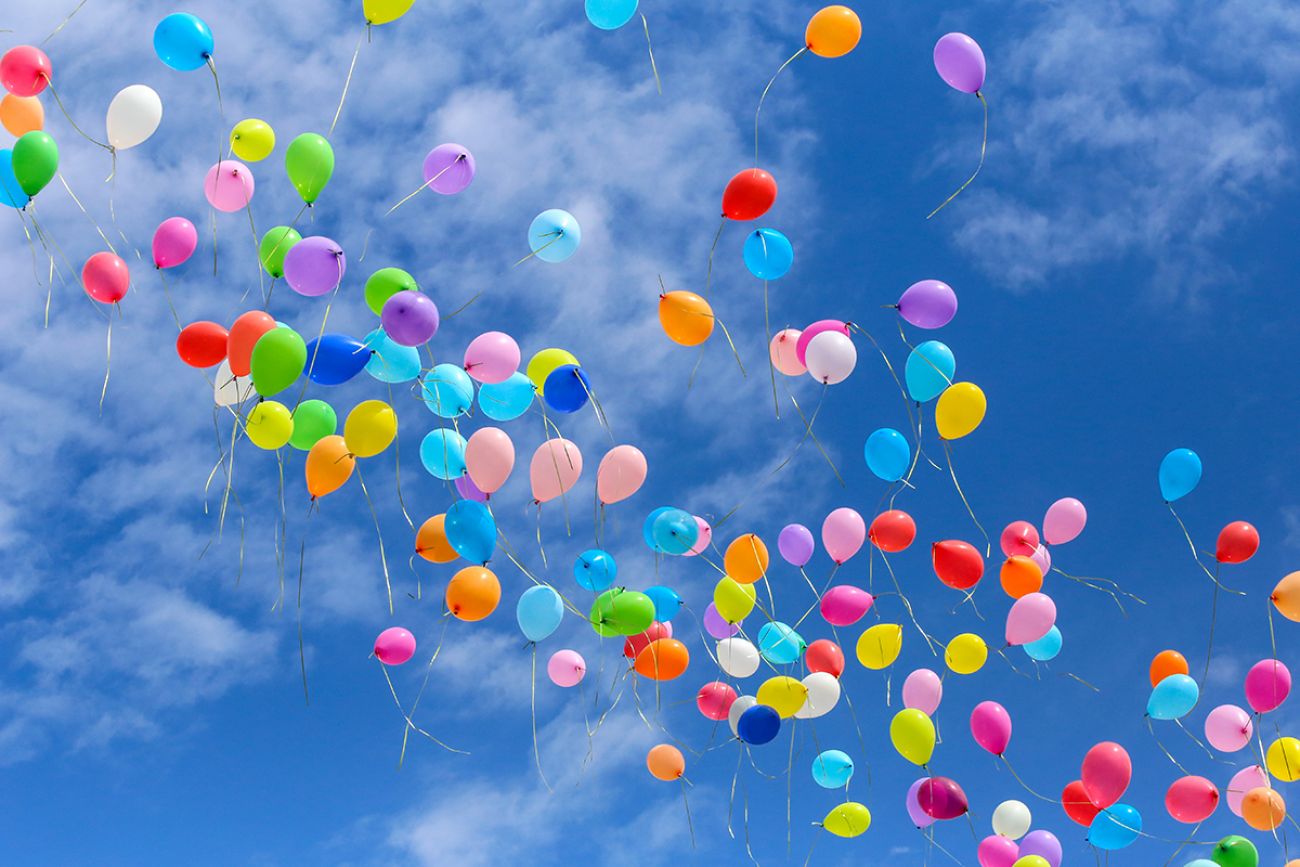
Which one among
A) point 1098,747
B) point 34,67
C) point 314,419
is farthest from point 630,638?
point 34,67

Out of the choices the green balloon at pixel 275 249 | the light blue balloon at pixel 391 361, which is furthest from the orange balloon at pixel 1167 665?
the green balloon at pixel 275 249

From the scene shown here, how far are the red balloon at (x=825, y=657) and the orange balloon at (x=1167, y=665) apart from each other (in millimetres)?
2277

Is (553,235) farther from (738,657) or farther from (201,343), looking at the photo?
(738,657)

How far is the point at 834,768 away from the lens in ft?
26.2

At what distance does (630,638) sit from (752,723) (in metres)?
1.03

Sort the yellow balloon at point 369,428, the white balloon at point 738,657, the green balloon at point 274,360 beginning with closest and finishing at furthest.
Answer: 1. the green balloon at point 274,360
2. the yellow balloon at point 369,428
3. the white balloon at point 738,657

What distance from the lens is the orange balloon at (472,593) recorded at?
652 cm

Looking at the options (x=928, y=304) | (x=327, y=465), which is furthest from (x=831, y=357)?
(x=327, y=465)

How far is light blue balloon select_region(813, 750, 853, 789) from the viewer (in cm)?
800

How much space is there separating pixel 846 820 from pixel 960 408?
3035mm

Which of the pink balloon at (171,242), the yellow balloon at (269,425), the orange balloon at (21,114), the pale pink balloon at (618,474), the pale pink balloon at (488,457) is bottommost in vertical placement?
the pale pink balloon at (618,474)

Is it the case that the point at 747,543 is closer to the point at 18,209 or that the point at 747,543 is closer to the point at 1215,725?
the point at 1215,725

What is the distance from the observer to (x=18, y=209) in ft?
20.9

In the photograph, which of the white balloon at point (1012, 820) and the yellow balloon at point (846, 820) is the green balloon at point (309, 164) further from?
the white balloon at point (1012, 820)
